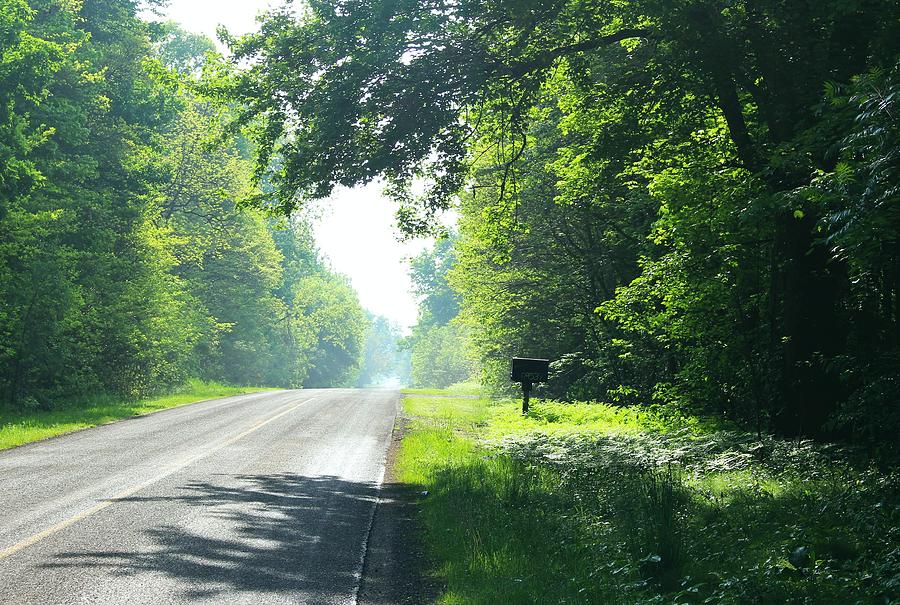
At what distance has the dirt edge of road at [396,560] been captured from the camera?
635 centimetres

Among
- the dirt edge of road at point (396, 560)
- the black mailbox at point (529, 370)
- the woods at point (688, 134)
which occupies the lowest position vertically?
the dirt edge of road at point (396, 560)

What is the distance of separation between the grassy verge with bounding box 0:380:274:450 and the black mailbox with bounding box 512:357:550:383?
33.4 ft

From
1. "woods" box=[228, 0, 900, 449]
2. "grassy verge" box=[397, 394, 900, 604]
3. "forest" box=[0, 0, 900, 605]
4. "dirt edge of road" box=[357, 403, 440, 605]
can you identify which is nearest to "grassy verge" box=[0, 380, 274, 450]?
"forest" box=[0, 0, 900, 605]

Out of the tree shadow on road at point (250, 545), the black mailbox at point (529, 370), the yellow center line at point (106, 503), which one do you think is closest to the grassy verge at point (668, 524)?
the tree shadow on road at point (250, 545)

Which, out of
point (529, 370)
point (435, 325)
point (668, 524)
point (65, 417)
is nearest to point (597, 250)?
point (529, 370)

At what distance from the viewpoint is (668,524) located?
22.6 ft

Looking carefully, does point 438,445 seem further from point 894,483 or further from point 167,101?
point 167,101

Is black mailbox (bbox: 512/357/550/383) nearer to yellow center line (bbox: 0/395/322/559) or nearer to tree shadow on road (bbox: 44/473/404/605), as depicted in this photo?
yellow center line (bbox: 0/395/322/559)

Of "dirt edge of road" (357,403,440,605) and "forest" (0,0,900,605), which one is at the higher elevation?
"forest" (0,0,900,605)

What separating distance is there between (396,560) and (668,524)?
8.38ft

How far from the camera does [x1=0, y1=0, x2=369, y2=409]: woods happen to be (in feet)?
67.9

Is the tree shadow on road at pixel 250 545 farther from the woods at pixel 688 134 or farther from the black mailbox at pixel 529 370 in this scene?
the black mailbox at pixel 529 370

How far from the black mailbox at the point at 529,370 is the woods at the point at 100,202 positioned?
633 cm

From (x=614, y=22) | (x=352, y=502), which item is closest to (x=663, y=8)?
(x=614, y=22)
